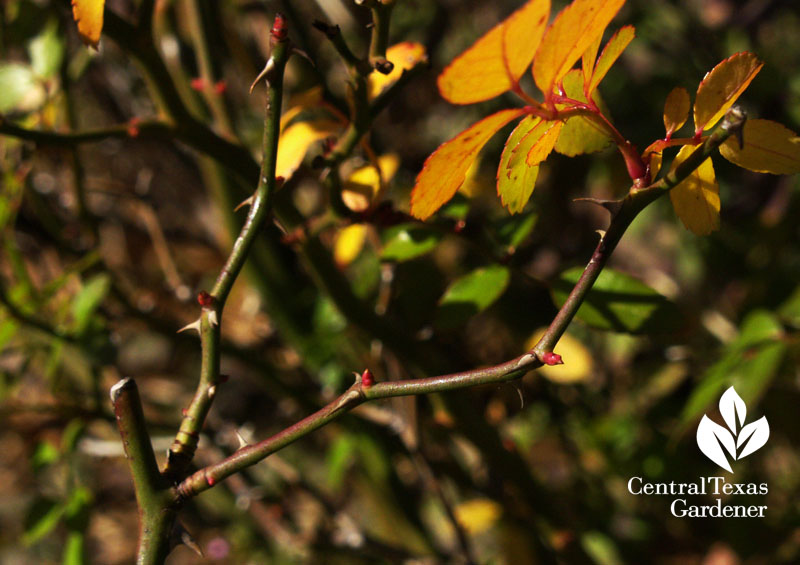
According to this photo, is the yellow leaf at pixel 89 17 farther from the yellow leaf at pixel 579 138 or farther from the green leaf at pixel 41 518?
the green leaf at pixel 41 518

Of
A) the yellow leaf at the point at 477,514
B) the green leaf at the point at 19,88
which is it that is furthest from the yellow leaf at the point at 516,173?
the yellow leaf at the point at 477,514

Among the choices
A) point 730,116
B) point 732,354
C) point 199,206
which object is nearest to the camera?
point 730,116

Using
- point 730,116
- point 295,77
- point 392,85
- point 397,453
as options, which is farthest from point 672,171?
point 397,453

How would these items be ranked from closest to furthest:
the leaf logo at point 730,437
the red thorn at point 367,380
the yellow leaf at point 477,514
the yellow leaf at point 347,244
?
the red thorn at point 367,380 < the leaf logo at point 730,437 < the yellow leaf at point 347,244 < the yellow leaf at point 477,514

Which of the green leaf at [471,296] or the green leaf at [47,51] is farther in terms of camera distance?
the green leaf at [47,51]

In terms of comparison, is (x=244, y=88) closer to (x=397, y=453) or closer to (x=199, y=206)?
(x=199, y=206)

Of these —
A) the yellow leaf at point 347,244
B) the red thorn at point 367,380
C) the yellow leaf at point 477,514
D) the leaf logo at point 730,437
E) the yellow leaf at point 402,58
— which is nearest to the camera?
the red thorn at point 367,380
